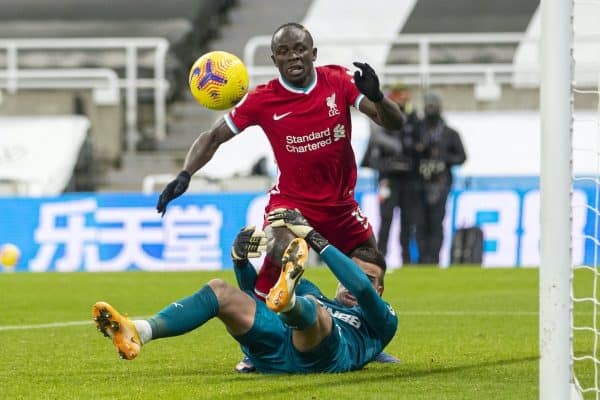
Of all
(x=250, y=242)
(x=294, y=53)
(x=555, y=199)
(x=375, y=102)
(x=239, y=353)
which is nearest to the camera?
(x=555, y=199)

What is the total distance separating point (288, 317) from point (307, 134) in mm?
1916

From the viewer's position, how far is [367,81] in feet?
26.1

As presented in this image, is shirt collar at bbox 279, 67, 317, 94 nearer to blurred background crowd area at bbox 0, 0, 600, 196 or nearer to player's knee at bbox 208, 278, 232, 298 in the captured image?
player's knee at bbox 208, 278, 232, 298

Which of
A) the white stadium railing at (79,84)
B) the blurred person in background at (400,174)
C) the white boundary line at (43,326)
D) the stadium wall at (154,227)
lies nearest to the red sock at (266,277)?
the white boundary line at (43,326)

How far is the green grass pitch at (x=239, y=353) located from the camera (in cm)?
699

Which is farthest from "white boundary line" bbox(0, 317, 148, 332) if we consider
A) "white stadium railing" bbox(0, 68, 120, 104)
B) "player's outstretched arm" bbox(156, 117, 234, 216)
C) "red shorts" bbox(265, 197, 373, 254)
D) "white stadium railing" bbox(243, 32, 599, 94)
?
"white stadium railing" bbox(0, 68, 120, 104)

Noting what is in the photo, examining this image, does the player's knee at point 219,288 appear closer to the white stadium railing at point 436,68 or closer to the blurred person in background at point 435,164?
the blurred person in background at point 435,164

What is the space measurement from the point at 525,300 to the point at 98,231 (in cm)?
783

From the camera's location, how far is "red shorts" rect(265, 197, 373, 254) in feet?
29.0

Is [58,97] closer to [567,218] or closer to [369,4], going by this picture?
[369,4]

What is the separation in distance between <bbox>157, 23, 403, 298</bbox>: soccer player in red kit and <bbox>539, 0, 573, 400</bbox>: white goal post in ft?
7.81

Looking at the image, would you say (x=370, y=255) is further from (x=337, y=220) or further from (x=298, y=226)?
(x=298, y=226)

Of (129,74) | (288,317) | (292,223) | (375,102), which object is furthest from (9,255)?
(288,317)

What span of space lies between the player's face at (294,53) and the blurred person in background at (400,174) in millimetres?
9830
